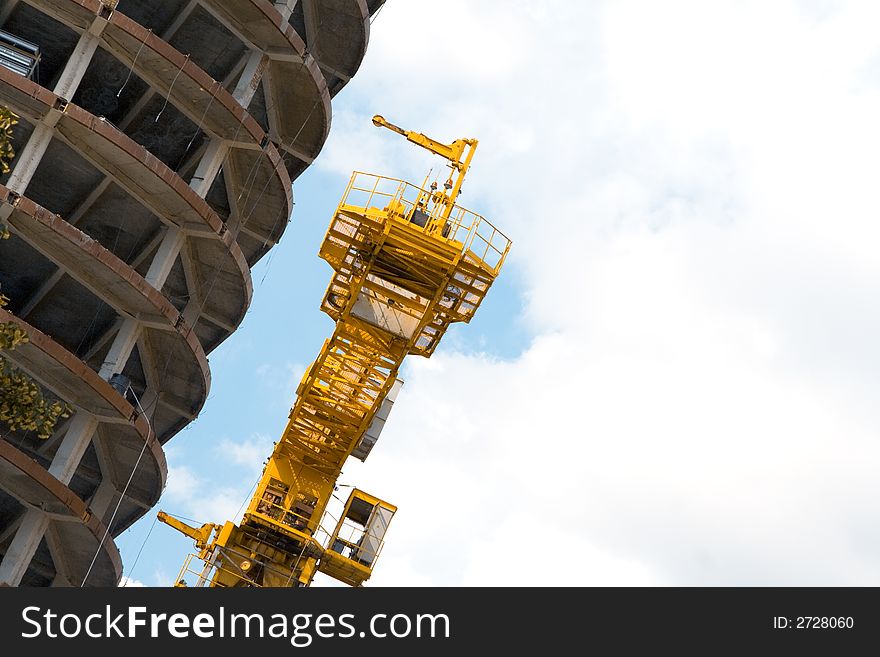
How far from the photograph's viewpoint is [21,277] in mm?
34844

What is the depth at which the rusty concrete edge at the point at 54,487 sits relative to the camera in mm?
30766

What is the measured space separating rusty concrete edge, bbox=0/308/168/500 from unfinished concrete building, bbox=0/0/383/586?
0.16ft

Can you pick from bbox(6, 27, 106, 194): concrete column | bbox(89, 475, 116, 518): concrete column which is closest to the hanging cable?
bbox(89, 475, 116, 518): concrete column

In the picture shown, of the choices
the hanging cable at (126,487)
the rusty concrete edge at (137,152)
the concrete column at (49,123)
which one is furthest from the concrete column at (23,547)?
the rusty concrete edge at (137,152)

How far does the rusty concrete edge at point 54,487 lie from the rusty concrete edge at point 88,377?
227 centimetres

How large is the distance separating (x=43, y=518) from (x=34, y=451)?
161 inches

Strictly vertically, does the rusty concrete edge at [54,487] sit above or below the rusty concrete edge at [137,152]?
below

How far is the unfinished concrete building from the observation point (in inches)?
1276

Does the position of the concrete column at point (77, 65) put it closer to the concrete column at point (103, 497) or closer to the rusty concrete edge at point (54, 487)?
the rusty concrete edge at point (54, 487)

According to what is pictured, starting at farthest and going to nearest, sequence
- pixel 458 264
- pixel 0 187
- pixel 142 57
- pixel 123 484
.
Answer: pixel 458 264
pixel 123 484
pixel 142 57
pixel 0 187

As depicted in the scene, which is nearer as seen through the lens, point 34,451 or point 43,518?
point 43,518
